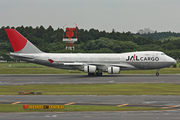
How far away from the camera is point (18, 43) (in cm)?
6372

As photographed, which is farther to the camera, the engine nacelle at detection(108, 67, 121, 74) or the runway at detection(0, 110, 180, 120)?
the engine nacelle at detection(108, 67, 121, 74)

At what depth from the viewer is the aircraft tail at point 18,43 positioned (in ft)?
207

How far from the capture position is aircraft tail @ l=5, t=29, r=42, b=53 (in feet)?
207

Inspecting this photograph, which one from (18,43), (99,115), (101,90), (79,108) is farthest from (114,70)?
(99,115)

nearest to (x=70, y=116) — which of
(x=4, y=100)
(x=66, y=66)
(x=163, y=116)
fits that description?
(x=163, y=116)

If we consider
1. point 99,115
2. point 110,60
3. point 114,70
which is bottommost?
point 99,115

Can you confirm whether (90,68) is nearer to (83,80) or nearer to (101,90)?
(83,80)

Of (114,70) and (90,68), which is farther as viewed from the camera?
(90,68)

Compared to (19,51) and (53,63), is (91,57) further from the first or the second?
(19,51)

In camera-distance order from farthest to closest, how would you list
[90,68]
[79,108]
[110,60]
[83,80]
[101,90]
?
[110,60], [90,68], [83,80], [101,90], [79,108]

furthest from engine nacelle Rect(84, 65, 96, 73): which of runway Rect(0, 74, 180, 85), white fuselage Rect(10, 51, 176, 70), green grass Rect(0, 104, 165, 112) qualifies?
green grass Rect(0, 104, 165, 112)

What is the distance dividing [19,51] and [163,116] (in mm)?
48958

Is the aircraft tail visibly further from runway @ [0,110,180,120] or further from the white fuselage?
runway @ [0,110,180,120]

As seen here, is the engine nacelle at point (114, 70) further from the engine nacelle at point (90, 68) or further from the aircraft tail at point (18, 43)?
the aircraft tail at point (18, 43)
